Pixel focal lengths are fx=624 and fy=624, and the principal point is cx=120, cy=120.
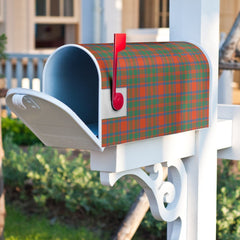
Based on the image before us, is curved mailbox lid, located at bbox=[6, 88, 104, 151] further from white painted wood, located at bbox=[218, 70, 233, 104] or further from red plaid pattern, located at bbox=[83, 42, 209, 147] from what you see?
white painted wood, located at bbox=[218, 70, 233, 104]

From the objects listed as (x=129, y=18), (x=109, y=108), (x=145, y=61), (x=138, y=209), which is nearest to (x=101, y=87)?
(x=109, y=108)

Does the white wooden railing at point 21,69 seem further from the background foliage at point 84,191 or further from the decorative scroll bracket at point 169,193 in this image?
the decorative scroll bracket at point 169,193

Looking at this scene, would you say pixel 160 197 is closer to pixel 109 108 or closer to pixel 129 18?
pixel 109 108

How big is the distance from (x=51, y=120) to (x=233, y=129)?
2.69ft

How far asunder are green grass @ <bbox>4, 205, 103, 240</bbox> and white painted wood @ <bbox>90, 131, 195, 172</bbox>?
248cm

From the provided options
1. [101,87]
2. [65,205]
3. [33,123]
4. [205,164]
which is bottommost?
[65,205]

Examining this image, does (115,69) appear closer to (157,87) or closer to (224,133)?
(157,87)

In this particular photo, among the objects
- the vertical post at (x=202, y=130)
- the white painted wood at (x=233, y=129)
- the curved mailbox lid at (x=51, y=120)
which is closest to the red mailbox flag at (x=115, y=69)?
the curved mailbox lid at (x=51, y=120)

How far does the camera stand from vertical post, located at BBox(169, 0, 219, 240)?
196cm

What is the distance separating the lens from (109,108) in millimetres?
1567

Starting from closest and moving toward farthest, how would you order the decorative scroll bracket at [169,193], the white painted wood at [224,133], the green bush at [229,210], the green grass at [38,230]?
1. the decorative scroll bracket at [169,193]
2. the white painted wood at [224,133]
3. the green bush at [229,210]
4. the green grass at [38,230]

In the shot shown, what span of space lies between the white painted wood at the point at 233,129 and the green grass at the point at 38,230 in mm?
A: 2245

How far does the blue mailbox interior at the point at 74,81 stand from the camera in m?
1.66

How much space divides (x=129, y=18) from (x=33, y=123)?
10118 mm
